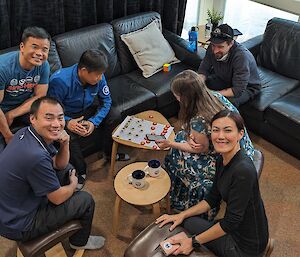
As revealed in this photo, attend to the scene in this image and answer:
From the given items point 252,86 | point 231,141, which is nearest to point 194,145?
point 231,141

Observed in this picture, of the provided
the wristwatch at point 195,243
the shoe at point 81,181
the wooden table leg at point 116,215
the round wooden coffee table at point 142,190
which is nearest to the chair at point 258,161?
the round wooden coffee table at point 142,190

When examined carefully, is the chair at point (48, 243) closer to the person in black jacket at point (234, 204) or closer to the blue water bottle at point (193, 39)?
the person in black jacket at point (234, 204)

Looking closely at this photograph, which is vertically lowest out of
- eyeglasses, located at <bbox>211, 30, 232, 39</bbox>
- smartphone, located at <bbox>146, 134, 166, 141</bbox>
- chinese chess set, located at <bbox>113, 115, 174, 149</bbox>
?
chinese chess set, located at <bbox>113, 115, 174, 149</bbox>

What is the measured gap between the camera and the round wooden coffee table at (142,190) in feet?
7.68

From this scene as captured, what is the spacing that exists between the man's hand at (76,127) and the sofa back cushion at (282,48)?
201 cm

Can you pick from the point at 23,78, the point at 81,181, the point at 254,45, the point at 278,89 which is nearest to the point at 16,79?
the point at 23,78

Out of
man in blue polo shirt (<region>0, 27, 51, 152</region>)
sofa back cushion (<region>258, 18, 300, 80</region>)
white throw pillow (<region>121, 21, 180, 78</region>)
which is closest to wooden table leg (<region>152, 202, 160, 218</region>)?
man in blue polo shirt (<region>0, 27, 51, 152</region>)

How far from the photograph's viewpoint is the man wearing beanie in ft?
9.84

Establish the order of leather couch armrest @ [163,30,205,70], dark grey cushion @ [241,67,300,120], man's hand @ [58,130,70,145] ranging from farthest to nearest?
leather couch armrest @ [163,30,205,70], dark grey cushion @ [241,67,300,120], man's hand @ [58,130,70,145]

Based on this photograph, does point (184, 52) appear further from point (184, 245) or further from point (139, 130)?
point (184, 245)

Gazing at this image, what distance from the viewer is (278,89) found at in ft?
11.3

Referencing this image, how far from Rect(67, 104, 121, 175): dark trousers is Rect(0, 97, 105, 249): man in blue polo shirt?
0.58 m

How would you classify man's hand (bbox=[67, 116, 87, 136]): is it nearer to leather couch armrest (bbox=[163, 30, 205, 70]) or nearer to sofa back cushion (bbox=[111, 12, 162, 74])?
sofa back cushion (bbox=[111, 12, 162, 74])

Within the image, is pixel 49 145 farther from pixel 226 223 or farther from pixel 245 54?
pixel 245 54
